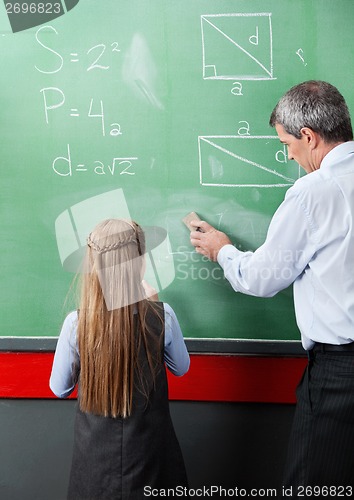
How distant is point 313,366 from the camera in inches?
73.3

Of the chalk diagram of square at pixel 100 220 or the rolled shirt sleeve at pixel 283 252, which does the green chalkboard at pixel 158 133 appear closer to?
the chalk diagram of square at pixel 100 220

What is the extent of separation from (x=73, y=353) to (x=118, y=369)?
0.15 meters

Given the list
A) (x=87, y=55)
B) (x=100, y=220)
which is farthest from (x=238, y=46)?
(x=100, y=220)

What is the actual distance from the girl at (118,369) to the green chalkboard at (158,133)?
39 cm

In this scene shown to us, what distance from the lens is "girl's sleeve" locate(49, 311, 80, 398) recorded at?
181 centimetres

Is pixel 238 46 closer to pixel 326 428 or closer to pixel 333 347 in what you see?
pixel 333 347

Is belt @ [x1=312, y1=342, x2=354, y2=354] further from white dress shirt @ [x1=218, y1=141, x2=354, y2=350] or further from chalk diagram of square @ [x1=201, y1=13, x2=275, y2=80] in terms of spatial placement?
chalk diagram of square @ [x1=201, y1=13, x2=275, y2=80]

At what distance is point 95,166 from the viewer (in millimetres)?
2189

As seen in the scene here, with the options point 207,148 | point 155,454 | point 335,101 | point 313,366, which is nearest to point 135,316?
point 155,454

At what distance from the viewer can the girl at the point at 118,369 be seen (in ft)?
5.81

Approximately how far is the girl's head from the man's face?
21.3 inches

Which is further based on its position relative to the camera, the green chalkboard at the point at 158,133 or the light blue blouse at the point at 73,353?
the green chalkboard at the point at 158,133

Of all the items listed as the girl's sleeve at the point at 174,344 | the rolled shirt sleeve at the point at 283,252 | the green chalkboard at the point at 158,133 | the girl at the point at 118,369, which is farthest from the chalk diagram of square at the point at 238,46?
the girl's sleeve at the point at 174,344

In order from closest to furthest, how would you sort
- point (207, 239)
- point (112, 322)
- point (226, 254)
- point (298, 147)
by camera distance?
point (112, 322) → point (298, 147) → point (226, 254) → point (207, 239)
